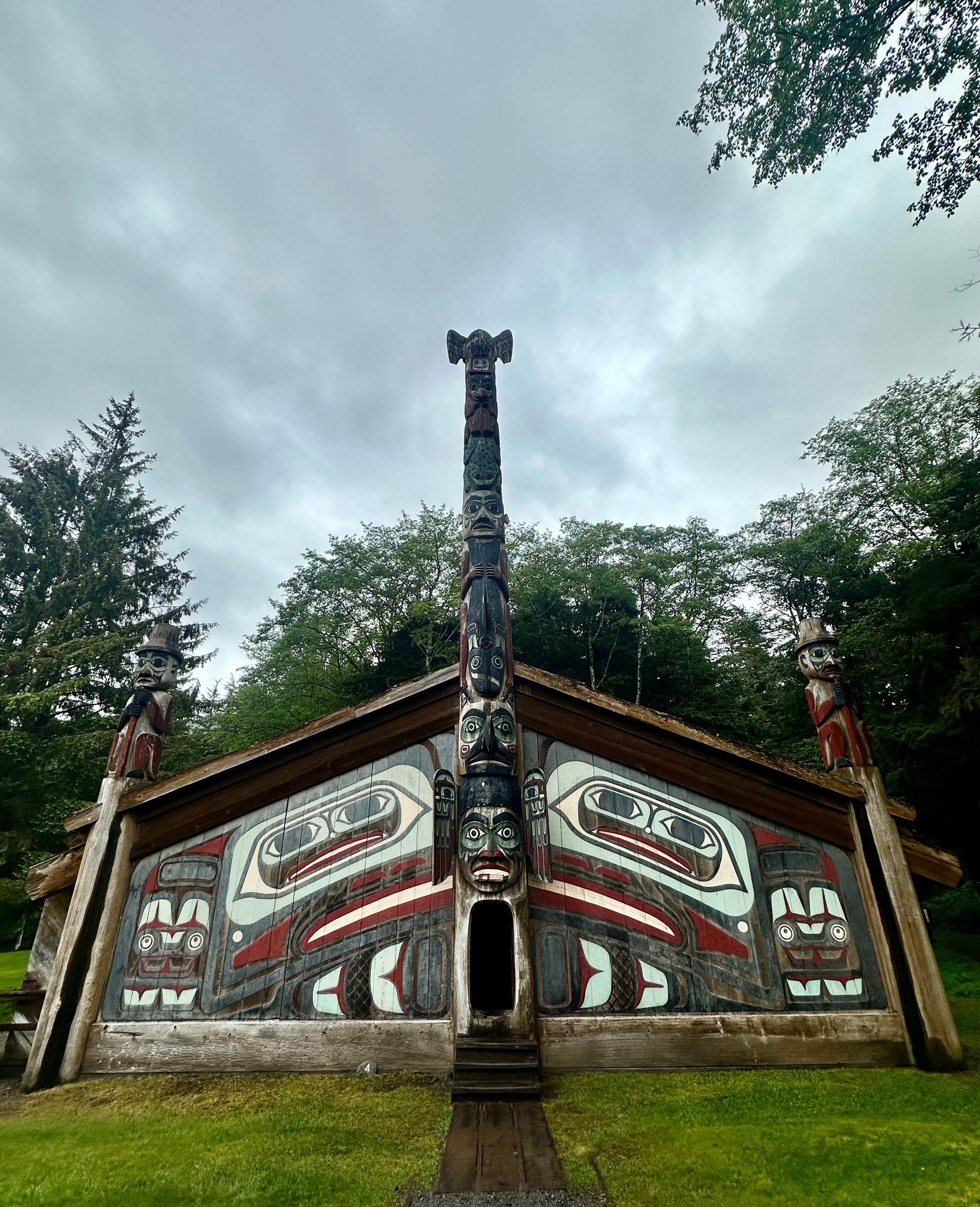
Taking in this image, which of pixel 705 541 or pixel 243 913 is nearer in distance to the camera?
pixel 243 913

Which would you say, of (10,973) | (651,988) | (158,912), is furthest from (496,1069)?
(10,973)

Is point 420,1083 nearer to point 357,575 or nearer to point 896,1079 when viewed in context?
point 896,1079

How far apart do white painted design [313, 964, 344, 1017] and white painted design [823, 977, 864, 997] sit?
353cm

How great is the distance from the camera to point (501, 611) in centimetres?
550

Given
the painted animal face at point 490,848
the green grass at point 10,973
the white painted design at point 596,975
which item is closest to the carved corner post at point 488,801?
→ the painted animal face at point 490,848

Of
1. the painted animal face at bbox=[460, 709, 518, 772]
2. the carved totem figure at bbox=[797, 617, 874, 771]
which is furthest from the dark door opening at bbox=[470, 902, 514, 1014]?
the carved totem figure at bbox=[797, 617, 874, 771]

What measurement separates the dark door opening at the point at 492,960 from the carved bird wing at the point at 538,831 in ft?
1.44

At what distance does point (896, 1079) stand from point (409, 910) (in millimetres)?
3352

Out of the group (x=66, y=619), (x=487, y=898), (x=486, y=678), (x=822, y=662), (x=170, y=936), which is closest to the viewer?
(x=487, y=898)

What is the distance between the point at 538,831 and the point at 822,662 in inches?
108

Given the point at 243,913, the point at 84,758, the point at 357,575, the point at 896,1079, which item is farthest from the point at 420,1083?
the point at 357,575

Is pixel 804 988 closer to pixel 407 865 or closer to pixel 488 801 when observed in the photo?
pixel 488 801

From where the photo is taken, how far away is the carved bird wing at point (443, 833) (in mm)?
4711

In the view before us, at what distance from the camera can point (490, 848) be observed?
14.1 feet
